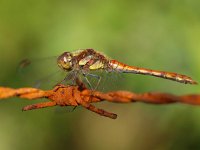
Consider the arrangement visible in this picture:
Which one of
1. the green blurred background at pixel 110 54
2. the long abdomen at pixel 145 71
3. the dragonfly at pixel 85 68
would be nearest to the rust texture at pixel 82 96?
the dragonfly at pixel 85 68

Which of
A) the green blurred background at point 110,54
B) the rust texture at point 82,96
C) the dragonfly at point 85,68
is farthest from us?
the green blurred background at point 110,54

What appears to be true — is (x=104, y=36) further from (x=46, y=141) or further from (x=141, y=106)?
(x=46, y=141)

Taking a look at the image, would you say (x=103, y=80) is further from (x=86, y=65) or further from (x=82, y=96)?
(x=82, y=96)

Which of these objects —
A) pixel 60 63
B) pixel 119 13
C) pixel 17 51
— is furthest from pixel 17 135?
pixel 60 63

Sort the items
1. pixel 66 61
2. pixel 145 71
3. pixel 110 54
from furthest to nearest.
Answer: pixel 110 54, pixel 145 71, pixel 66 61

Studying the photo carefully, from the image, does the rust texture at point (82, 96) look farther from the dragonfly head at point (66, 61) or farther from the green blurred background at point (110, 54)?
the green blurred background at point (110, 54)

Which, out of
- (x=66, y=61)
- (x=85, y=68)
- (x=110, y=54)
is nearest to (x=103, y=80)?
(x=85, y=68)

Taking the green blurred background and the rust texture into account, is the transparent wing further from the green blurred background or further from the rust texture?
the rust texture

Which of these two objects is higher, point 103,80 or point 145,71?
point 145,71
